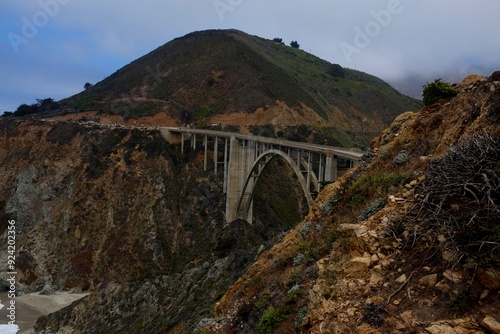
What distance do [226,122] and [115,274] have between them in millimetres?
41027

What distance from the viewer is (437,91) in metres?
14.2

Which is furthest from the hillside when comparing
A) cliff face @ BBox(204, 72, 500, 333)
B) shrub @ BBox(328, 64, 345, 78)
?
cliff face @ BBox(204, 72, 500, 333)

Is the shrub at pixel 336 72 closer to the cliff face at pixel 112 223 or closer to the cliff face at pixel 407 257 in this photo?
the cliff face at pixel 112 223

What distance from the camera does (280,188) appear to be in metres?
60.8

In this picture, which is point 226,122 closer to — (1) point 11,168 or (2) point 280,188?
(2) point 280,188

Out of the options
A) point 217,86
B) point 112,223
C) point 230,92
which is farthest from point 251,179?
point 217,86

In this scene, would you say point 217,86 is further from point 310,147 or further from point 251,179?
point 310,147

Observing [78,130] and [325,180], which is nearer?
[325,180]

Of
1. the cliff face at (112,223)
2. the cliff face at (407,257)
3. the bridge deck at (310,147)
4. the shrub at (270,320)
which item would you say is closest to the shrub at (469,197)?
the cliff face at (407,257)

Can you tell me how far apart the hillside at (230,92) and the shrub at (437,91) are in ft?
206

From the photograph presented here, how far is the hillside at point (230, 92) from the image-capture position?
8438cm

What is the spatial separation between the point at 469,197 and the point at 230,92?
85.8 metres

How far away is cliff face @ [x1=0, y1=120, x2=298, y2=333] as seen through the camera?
3519cm

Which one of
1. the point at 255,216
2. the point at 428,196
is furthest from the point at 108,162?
the point at 428,196
